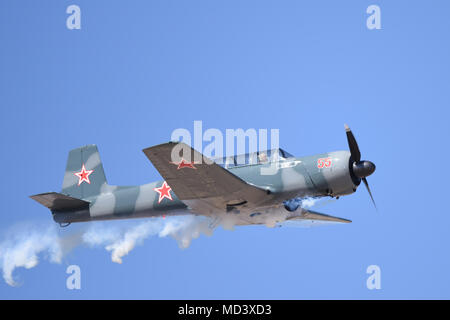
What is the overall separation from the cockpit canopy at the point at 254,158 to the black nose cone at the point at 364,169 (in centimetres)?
185

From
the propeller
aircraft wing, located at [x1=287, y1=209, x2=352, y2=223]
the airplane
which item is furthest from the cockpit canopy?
aircraft wing, located at [x1=287, y1=209, x2=352, y2=223]

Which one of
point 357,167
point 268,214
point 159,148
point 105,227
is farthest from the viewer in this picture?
point 105,227

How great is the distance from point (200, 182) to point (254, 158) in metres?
1.82

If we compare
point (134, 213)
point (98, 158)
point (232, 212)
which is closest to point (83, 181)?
point (98, 158)

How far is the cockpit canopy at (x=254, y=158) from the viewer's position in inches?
813

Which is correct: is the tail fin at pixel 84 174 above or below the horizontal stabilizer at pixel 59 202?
above

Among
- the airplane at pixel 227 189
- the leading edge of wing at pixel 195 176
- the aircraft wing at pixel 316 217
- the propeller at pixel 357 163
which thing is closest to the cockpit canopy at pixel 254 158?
the airplane at pixel 227 189

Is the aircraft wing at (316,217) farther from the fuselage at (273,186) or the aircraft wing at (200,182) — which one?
the aircraft wing at (200,182)

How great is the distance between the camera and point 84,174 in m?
23.9

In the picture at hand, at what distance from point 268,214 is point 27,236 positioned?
7556mm

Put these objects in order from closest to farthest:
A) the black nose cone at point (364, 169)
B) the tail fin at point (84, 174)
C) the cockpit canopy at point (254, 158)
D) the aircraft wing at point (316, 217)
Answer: the black nose cone at point (364, 169) → the cockpit canopy at point (254, 158) → the aircraft wing at point (316, 217) → the tail fin at point (84, 174)

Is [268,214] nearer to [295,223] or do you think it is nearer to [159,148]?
[295,223]

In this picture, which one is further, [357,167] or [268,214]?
[268,214]

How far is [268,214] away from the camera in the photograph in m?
21.7
